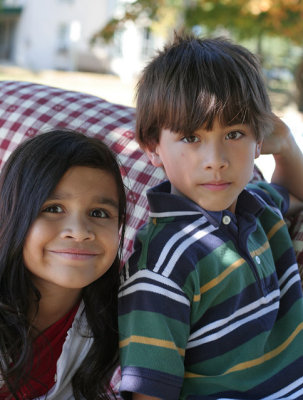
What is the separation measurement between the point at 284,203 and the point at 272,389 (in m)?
0.62

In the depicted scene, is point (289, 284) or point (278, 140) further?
point (278, 140)

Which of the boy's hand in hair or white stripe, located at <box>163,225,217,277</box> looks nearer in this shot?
white stripe, located at <box>163,225,217,277</box>

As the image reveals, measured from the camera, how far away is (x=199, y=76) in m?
1.46

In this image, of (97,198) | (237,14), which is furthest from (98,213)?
(237,14)

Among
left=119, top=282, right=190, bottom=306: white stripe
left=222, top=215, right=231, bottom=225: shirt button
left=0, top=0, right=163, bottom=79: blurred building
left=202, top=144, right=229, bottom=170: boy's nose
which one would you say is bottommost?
left=0, top=0, right=163, bottom=79: blurred building

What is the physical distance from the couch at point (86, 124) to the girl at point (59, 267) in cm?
43

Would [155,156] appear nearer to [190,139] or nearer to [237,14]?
[190,139]

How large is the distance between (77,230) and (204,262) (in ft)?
1.02

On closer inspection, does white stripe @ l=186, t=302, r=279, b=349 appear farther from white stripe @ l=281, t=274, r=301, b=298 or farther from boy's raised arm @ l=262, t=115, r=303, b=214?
boy's raised arm @ l=262, t=115, r=303, b=214

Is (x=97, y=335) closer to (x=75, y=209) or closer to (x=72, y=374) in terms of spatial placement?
(x=72, y=374)

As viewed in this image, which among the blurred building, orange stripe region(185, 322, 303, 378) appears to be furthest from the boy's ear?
the blurred building

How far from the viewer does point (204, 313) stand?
4.61ft

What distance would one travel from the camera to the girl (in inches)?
54.2

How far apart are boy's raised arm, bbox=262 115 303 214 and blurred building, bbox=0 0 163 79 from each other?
18802 mm
